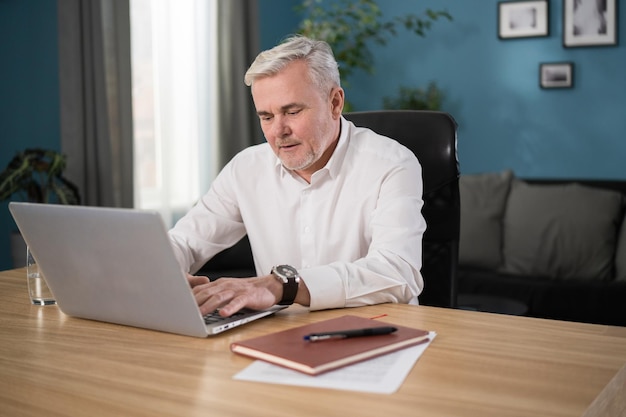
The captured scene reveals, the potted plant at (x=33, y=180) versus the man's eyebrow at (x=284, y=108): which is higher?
the man's eyebrow at (x=284, y=108)

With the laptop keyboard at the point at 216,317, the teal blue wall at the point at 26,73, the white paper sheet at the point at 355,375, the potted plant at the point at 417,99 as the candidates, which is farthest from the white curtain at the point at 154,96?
the white paper sheet at the point at 355,375

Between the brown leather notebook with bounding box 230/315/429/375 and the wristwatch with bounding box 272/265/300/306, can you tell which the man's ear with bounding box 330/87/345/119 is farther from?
the brown leather notebook with bounding box 230/315/429/375

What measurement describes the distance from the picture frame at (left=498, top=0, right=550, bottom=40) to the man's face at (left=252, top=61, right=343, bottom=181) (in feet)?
10.9

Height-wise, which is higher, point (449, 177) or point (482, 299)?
point (449, 177)

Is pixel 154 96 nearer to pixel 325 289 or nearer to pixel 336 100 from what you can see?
pixel 336 100

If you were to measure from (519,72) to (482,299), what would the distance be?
1950 millimetres

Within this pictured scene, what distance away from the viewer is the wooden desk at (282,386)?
38.1 inches

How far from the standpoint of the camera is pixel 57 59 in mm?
3705

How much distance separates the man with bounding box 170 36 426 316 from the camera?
1769mm

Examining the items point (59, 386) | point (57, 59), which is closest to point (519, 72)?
point (57, 59)

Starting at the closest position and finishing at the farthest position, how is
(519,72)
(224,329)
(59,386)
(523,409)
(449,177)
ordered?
(523,409), (59,386), (224,329), (449,177), (519,72)

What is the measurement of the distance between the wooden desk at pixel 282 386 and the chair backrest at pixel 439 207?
529 mm

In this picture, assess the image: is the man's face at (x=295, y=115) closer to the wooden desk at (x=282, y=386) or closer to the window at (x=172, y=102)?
the wooden desk at (x=282, y=386)

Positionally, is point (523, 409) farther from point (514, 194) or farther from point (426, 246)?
point (514, 194)
